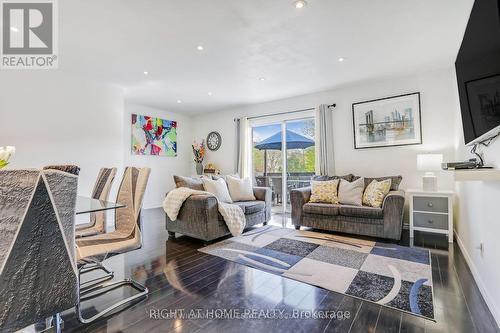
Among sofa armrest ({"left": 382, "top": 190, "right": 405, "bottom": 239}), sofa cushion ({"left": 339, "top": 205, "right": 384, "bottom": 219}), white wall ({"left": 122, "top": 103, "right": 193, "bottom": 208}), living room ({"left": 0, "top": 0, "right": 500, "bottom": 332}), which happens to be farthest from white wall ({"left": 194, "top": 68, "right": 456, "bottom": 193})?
white wall ({"left": 122, "top": 103, "right": 193, "bottom": 208})

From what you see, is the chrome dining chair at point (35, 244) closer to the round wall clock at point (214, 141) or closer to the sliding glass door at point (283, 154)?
the sliding glass door at point (283, 154)

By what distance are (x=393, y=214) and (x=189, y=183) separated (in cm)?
289

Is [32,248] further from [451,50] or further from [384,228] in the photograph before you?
[451,50]

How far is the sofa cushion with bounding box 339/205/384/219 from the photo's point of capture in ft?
11.2

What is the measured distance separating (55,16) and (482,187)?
427 cm

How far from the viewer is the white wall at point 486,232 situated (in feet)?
5.76

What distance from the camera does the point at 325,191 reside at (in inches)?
159

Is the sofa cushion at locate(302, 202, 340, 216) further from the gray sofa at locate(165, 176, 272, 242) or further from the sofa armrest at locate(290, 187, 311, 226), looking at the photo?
the gray sofa at locate(165, 176, 272, 242)

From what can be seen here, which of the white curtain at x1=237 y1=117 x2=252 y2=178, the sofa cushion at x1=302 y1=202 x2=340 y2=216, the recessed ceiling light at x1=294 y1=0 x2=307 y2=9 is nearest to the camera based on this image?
the recessed ceiling light at x1=294 y1=0 x2=307 y2=9

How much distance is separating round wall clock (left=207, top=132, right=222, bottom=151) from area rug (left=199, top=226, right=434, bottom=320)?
335 centimetres

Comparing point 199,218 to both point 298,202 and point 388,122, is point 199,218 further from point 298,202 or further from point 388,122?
point 388,122

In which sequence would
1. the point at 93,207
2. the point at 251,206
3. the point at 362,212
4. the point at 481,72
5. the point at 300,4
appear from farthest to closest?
the point at 251,206, the point at 362,212, the point at 300,4, the point at 93,207, the point at 481,72

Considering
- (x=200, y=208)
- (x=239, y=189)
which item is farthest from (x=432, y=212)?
Result: (x=200, y=208)

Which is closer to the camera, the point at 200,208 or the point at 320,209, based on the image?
the point at 200,208
